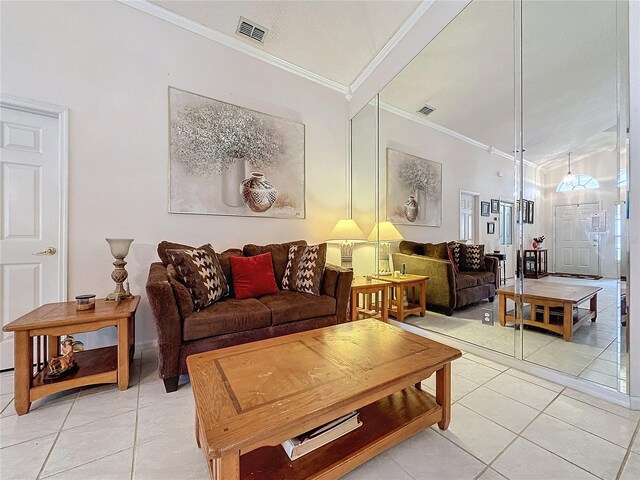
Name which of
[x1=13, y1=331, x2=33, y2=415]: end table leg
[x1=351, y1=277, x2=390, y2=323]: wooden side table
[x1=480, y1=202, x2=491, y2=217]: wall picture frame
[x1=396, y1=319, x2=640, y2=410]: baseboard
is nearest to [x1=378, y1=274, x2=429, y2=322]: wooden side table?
[x1=351, y1=277, x2=390, y2=323]: wooden side table

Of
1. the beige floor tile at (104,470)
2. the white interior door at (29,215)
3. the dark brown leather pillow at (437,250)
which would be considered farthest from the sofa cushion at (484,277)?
the white interior door at (29,215)

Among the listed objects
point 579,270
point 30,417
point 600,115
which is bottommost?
point 30,417

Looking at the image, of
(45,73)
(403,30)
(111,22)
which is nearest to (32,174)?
(45,73)

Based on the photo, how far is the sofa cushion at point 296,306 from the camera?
208 cm

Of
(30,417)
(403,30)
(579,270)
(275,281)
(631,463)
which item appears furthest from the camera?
(403,30)

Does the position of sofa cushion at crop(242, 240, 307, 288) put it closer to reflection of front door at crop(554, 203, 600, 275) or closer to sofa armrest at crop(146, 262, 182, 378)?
sofa armrest at crop(146, 262, 182, 378)

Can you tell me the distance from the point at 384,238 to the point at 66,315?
2.87 meters

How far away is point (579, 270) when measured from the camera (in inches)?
72.6

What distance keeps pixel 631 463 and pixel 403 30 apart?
348cm

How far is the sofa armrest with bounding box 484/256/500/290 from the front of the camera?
2248mm

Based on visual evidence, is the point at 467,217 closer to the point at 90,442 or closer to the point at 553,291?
the point at 553,291

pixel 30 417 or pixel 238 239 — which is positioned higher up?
pixel 238 239

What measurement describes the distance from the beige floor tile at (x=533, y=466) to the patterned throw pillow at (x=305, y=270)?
1.59 meters

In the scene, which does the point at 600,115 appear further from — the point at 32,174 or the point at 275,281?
the point at 32,174
